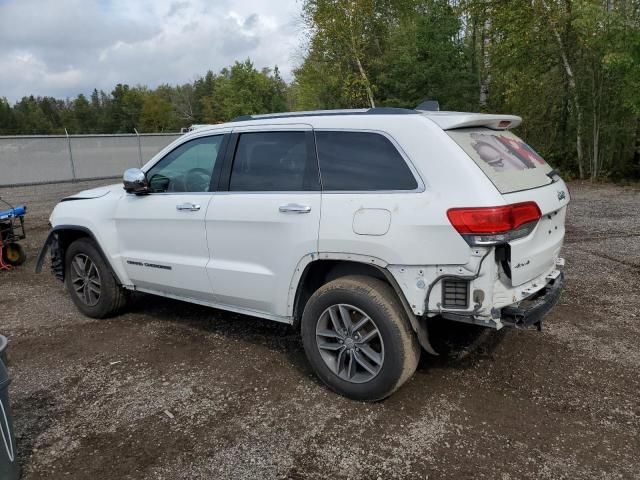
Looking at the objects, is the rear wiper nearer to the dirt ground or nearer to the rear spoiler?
the rear spoiler

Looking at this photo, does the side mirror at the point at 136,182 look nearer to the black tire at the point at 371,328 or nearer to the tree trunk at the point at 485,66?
the black tire at the point at 371,328

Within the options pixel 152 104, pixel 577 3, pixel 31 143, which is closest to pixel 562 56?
pixel 577 3

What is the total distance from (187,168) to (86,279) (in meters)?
1.72

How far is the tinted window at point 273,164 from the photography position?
3495 millimetres

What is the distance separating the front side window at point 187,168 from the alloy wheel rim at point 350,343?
151 cm

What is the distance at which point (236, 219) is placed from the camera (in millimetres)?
3709

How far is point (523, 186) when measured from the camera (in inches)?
121

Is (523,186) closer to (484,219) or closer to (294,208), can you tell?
(484,219)

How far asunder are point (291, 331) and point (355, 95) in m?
19.5

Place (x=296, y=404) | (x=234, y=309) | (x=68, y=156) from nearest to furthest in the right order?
(x=296, y=404), (x=234, y=309), (x=68, y=156)

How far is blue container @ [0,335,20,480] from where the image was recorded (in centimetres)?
244

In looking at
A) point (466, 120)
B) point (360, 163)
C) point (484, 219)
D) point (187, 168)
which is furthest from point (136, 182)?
point (484, 219)

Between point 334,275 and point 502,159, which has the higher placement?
point 502,159

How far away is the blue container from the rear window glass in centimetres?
270
